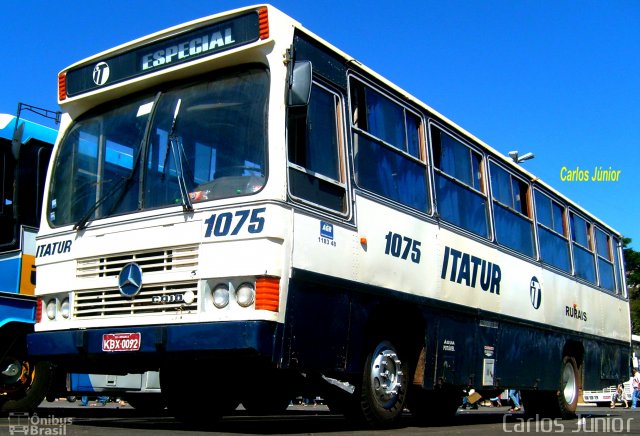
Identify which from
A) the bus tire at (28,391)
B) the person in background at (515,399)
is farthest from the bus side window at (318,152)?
the person in background at (515,399)

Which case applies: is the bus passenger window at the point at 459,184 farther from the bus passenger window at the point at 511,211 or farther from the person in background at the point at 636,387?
the person in background at the point at 636,387

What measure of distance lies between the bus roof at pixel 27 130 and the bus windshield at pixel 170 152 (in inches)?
113

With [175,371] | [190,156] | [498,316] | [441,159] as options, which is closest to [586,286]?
[498,316]

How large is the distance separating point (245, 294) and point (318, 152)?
1.50m

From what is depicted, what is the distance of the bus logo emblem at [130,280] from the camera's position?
6.95 metres

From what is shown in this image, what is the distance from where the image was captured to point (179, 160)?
705 centimetres

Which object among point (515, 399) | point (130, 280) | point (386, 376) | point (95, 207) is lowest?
point (515, 399)

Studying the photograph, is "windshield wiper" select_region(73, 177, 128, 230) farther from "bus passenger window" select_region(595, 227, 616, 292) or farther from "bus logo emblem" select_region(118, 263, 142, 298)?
"bus passenger window" select_region(595, 227, 616, 292)

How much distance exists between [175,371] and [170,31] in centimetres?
337

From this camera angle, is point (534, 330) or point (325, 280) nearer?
point (325, 280)

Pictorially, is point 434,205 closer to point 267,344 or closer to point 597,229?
point 267,344

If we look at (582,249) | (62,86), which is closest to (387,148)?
(62,86)

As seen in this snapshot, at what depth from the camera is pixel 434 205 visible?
9.01m

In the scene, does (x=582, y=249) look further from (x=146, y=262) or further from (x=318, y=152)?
(x=146, y=262)
